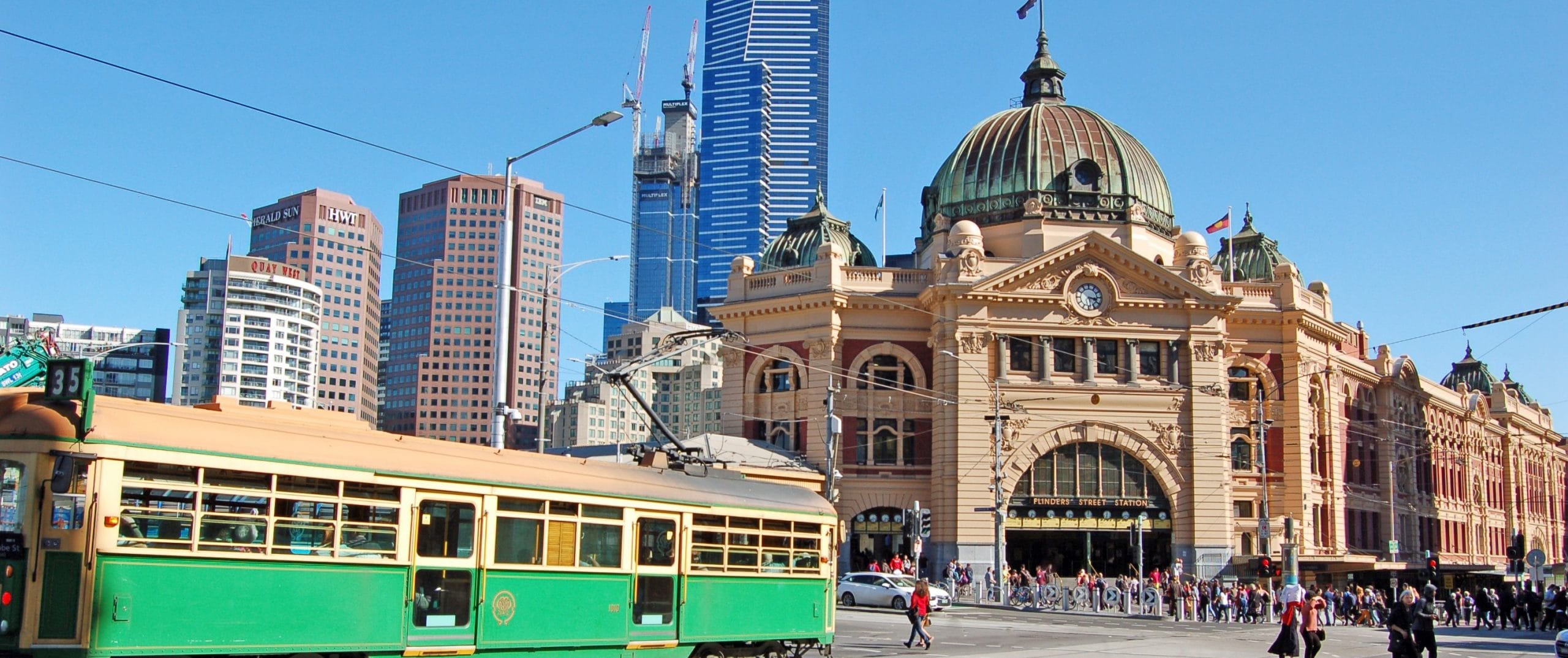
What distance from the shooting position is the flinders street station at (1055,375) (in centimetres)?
5812

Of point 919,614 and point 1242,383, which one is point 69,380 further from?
point 1242,383

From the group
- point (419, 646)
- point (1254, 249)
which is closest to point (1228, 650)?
point (419, 646)

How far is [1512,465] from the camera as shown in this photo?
102000mm

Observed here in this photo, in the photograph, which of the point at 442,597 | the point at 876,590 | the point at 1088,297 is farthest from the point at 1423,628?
the point at 1088,297

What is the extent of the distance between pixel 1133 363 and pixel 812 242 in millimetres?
16199

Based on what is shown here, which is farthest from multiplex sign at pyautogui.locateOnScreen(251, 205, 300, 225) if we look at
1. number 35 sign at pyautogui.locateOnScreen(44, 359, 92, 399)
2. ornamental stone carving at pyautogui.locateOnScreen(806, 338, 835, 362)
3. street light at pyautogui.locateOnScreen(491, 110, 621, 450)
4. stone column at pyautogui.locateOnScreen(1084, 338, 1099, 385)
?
number 35 sign at pyautogui.locateOnScreen(44, 359, 92, 399)

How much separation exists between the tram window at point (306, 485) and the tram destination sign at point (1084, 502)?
45454 mm

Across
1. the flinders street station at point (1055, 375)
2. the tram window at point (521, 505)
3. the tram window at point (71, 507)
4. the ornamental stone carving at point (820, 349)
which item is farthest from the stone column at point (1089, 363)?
the tram window at point (71, 507)

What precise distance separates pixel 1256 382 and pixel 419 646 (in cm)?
5467

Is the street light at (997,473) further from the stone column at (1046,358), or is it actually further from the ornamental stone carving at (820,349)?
the ornamental stone carving at (820,349)

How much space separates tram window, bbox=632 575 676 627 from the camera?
18.2 meters

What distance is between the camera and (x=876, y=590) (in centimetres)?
4247

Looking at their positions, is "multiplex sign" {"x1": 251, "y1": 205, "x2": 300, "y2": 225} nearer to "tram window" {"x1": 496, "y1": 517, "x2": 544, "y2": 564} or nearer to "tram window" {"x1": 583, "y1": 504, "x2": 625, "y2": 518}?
"tram window" {"x1": 583, "y1": 504, "x2": 625, "y2": 518}

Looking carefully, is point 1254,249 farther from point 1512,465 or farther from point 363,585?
point 363,585
